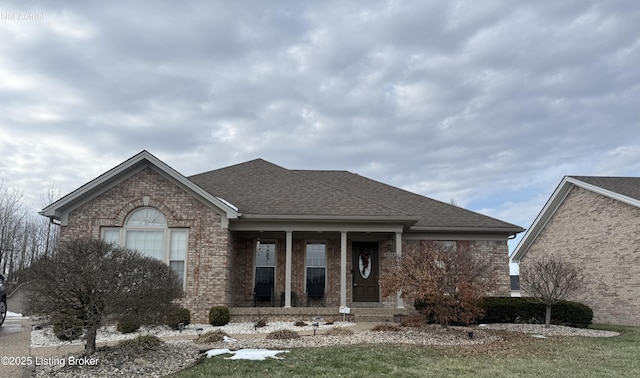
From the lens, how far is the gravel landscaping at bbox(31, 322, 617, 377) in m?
8.11

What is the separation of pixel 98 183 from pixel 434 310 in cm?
1055

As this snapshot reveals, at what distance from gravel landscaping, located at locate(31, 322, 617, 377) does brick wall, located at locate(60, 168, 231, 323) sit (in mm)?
1452

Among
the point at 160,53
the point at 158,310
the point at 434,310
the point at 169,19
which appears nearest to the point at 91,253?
the point at 158,310

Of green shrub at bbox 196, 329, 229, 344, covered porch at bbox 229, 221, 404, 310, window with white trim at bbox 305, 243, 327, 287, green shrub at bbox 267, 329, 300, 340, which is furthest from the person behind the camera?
window with white trim at bbox 305, 243, 327, 287

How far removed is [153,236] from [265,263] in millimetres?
4018

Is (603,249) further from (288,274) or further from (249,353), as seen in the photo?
(249,353)

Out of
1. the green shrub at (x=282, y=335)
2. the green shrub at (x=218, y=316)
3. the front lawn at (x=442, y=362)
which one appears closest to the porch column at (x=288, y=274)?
the green shrub at (x=218, y=316)

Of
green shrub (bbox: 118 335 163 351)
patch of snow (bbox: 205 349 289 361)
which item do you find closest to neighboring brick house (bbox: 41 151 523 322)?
green shrub (bbox: 118 335 163 351)

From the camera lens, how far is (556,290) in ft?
45.5

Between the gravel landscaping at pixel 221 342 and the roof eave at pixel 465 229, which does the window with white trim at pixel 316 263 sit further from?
the roof eave at pixel 465 229

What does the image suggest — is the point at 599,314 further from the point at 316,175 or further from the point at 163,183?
the point at 163,183

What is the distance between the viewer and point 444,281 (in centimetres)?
1159

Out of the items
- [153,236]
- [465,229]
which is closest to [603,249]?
[465,229]

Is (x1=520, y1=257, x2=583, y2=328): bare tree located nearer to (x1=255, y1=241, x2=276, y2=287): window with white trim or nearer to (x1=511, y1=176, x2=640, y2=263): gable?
Result: (x1=511, y1=176, x2=640, y2=263): gable
